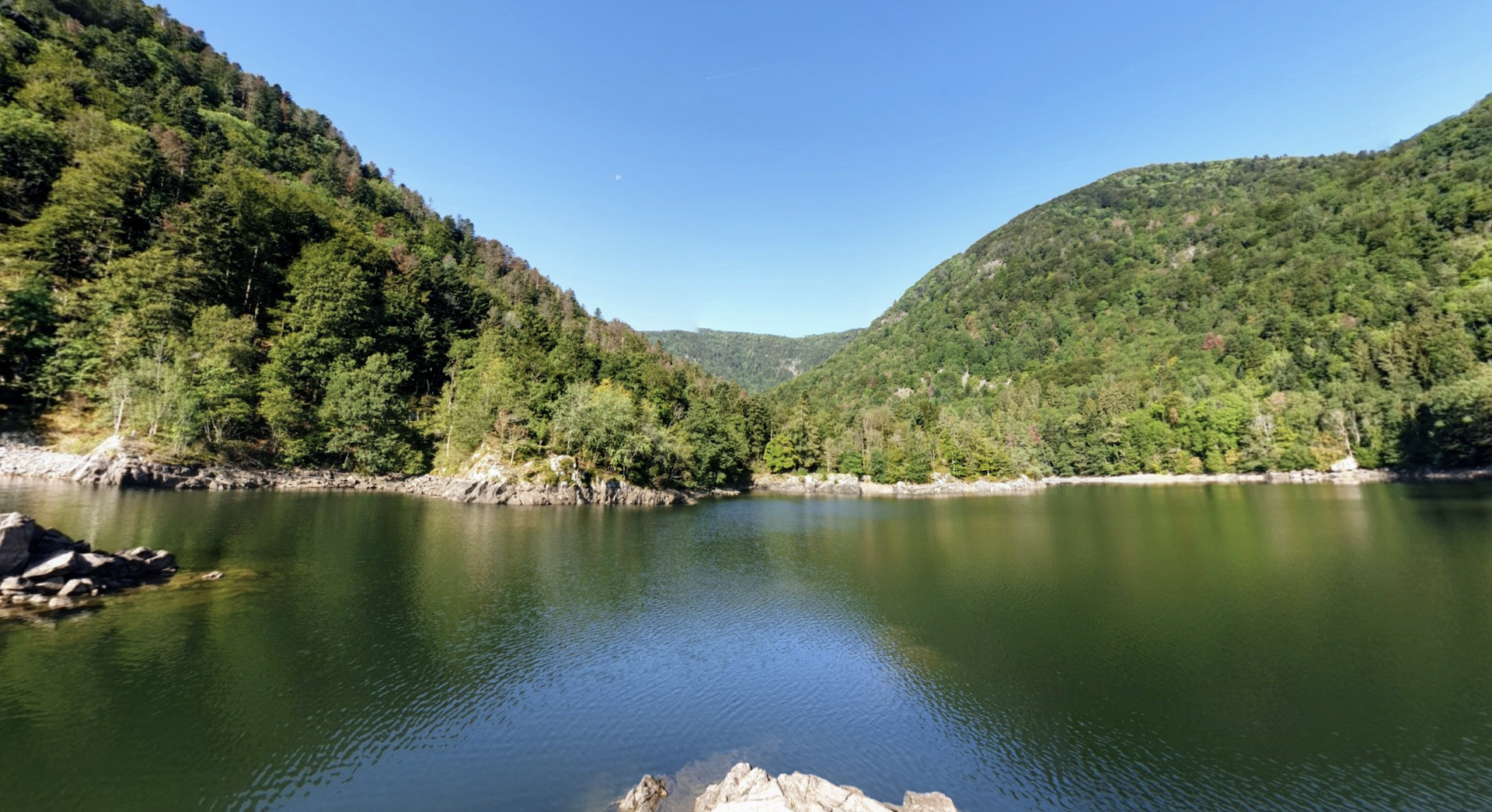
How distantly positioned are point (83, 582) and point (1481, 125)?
229958 millimetres

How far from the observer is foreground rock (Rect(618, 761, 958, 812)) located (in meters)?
10.4

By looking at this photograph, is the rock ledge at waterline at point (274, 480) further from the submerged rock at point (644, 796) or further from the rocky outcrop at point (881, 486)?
the submerged rock at point (644, 796)

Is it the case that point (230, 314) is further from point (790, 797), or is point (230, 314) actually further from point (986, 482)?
point (986, 482)

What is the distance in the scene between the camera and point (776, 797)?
10.5 meters

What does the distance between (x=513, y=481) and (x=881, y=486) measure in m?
62.8

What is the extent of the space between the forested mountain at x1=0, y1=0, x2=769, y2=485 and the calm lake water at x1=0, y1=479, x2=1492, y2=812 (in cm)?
2101

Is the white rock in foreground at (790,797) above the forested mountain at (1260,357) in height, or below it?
below

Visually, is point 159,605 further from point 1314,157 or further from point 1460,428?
point 1314,157

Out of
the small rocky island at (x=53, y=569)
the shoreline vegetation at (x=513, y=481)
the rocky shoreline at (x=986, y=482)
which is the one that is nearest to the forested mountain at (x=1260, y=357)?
the rocky shoreline at (x=986, y=482)

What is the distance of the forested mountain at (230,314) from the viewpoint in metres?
52.4

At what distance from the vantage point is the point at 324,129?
122188mm

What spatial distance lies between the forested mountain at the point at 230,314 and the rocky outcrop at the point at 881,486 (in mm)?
10902

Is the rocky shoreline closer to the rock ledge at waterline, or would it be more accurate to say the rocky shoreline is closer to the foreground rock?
the rock ledge at waterline

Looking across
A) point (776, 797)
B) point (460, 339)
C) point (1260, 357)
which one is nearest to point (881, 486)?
point (460, 339)
